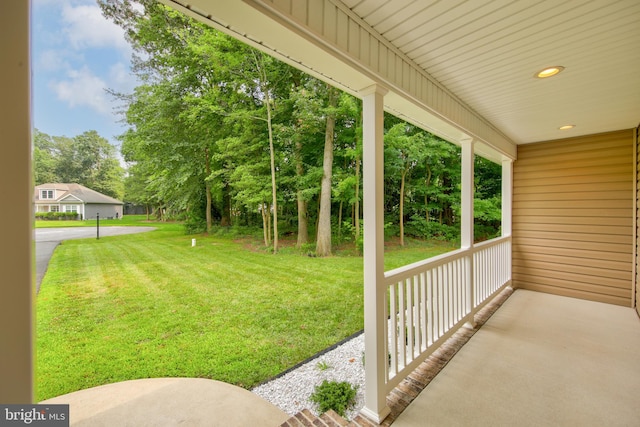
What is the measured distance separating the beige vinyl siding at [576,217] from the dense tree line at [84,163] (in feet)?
19.9

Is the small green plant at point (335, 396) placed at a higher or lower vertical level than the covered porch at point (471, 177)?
lower

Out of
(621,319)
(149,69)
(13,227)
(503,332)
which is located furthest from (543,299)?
(149,69)

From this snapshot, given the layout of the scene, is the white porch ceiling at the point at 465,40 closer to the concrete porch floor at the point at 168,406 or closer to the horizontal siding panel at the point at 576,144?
the horizontal siding panel at the point at 576,144

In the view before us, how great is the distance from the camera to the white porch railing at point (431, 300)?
2033mm

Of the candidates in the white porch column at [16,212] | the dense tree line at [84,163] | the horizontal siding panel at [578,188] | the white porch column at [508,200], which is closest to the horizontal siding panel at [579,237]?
the white porch column at [508,200]

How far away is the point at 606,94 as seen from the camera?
2.47m

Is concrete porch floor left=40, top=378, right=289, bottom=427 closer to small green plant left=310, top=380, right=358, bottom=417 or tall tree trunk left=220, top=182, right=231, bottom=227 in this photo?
small green plant left=310, top=380, right=358, bottom=417

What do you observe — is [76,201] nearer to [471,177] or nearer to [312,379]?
[312,379]

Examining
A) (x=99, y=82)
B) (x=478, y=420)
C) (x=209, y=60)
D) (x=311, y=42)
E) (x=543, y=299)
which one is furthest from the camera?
(x=209, y=60)

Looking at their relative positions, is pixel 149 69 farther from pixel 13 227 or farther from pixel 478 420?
pixel 478 420

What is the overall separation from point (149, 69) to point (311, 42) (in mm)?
7457

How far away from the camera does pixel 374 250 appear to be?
1752 mm

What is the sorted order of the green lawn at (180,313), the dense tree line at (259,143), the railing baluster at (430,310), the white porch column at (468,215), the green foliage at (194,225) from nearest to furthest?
the railing baluster at (430,310), the green lawn at (180,313), the white porch column at (468,215), the dense tree line at (259,143), the green foliage at (194,225)

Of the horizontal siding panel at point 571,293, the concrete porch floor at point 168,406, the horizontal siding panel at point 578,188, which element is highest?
the horizontal siding panel at point 578,188
